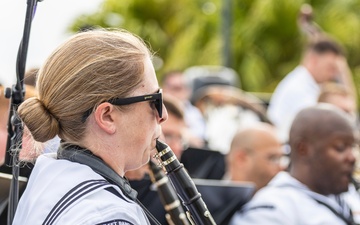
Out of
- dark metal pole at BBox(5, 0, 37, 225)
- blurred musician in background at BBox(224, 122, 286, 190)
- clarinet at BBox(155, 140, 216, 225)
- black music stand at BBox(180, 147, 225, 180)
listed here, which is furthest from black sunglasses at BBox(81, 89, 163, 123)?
blurred musician in background at BBox(224, 122, 286, 190)

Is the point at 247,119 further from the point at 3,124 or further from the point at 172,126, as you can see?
the point at 3,124

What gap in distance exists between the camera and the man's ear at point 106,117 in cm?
218

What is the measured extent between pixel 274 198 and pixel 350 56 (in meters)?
16.2

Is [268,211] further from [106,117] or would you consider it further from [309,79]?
[309,79]

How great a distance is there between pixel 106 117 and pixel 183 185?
419 mm

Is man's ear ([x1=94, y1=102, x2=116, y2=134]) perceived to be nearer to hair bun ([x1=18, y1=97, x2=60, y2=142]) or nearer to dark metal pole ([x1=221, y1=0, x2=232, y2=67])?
hair bun ([x1=18, y1=97, x2=60, y2=142])

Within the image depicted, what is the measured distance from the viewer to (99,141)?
7.28 feet

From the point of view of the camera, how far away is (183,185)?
250cm

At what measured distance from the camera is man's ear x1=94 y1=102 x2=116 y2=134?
2184 millimetres

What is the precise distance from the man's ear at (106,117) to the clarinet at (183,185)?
0.25m

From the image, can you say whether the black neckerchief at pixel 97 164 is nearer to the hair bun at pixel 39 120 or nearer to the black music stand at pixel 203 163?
the hair bun at pixel 39 120

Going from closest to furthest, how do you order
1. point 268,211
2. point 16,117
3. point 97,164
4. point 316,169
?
1. point 97,164
2. point 16,117
3. point 268,211
4. point 316,169

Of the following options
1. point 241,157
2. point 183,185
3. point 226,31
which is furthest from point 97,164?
point 226,31

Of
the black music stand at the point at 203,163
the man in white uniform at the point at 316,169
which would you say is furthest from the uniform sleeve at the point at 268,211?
the black music stand at the point at 203,163
